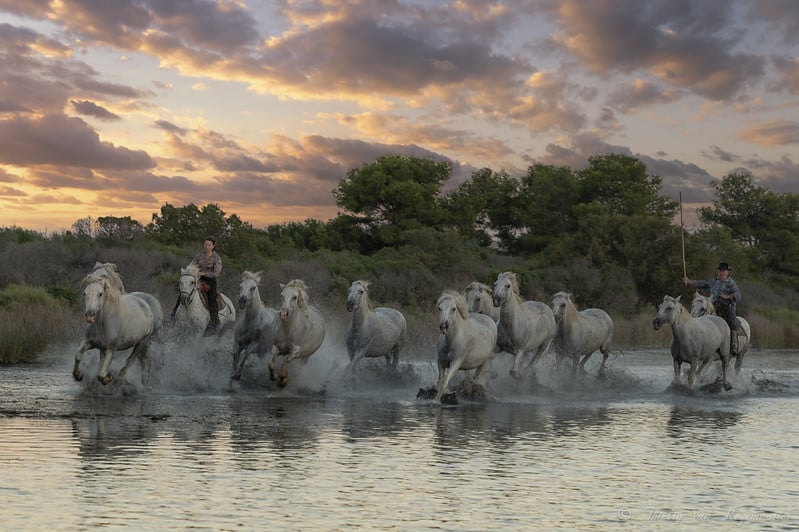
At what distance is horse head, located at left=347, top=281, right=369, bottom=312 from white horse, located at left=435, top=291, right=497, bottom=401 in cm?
184

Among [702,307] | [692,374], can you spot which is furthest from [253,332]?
[702,307]

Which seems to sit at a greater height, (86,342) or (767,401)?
(86,342)

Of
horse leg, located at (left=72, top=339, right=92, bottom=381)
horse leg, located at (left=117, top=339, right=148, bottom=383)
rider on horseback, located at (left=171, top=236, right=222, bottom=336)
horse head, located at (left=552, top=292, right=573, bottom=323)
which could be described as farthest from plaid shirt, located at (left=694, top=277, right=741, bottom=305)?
horse leg, located at (left=72, top=339, right=92, bottom=381)

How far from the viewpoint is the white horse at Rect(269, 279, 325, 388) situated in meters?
17.4

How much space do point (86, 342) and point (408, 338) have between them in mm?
13589

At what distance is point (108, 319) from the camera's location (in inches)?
640

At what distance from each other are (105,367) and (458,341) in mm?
5342

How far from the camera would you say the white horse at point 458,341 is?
16594 mm

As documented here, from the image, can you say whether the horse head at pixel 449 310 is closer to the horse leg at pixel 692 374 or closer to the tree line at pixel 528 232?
the horse leg at pixel 692 374

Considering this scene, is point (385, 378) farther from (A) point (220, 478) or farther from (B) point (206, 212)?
(B) point (206, 212)

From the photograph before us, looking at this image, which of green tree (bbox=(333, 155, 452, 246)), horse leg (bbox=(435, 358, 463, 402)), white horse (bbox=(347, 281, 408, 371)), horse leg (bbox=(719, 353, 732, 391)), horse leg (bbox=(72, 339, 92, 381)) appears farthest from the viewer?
green tree (bbox=(333, 155, 452, 246))

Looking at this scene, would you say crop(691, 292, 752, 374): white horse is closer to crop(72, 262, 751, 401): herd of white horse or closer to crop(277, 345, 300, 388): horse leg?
crop(72, 262, 751, 401): herd of white horse

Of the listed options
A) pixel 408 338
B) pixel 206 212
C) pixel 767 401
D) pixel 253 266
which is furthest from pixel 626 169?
pixel 767 401

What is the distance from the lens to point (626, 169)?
9319 centimetres
